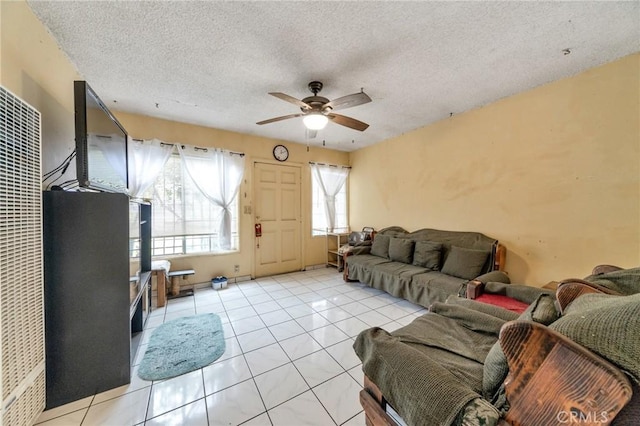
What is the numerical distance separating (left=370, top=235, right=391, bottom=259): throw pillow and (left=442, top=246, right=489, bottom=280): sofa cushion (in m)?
1.02

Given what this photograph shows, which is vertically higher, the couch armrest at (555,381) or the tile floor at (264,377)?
the couch armrest at (555,381)

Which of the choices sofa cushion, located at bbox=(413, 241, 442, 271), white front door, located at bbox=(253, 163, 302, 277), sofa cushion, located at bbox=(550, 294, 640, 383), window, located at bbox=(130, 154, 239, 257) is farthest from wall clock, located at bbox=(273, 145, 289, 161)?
sofa cushion, located at bbox=(550, 294, 640, 383)

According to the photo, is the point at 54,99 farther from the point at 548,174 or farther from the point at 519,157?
the point at 548,174

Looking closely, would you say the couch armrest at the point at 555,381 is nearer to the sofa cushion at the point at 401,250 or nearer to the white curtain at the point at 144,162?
the sofa cushion at the point at 401,250

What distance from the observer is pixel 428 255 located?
326cm

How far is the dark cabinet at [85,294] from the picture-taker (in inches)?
59.9

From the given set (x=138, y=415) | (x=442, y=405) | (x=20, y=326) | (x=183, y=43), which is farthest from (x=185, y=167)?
(x=442, y=405)

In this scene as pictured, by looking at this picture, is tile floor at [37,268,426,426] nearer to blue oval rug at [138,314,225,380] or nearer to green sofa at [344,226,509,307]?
blue oval rug at [138,314,225,380]

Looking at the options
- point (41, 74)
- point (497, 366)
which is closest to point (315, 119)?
point (41, 74)

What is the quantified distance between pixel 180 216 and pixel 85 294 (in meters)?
2.10

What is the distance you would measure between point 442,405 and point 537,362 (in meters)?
0.34

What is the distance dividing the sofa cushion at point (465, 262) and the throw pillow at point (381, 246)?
40.2 inches

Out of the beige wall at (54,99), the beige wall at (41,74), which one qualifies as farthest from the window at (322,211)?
the beige wall at (41,74)

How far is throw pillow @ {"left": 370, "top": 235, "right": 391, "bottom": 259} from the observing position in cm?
392
